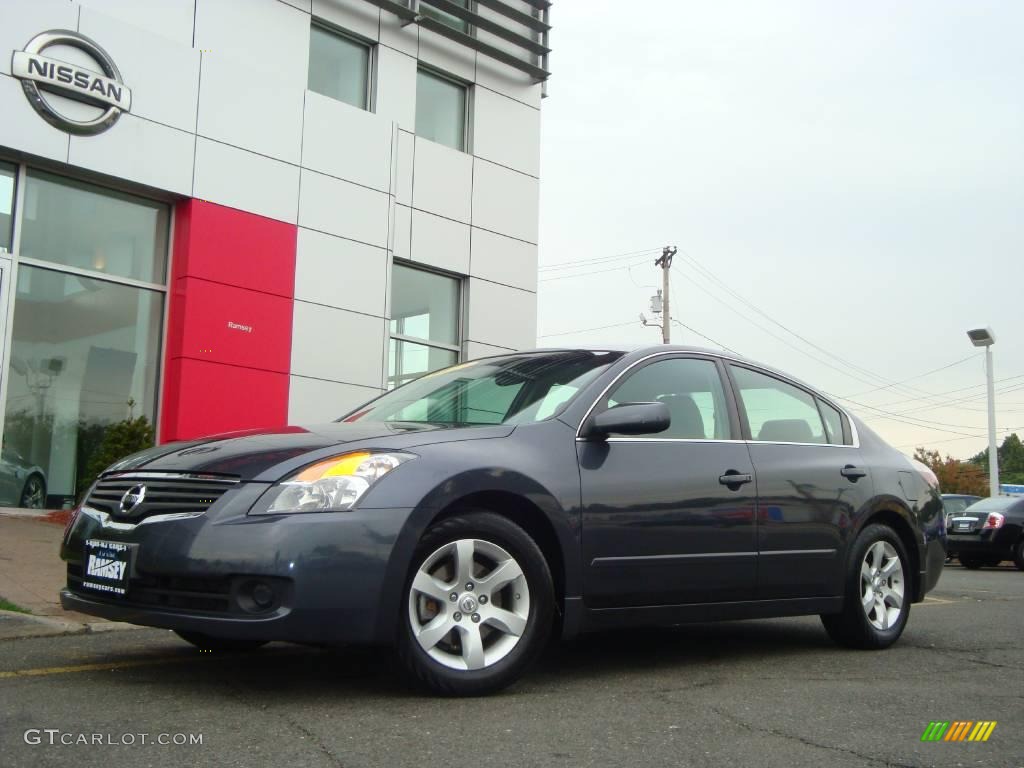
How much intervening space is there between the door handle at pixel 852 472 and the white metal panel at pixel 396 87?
1180cm

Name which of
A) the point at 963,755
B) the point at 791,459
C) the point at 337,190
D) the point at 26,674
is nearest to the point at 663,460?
the point at 791,459

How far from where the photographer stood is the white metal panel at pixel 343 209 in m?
15.0

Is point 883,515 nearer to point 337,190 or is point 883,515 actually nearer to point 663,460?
point 663,460

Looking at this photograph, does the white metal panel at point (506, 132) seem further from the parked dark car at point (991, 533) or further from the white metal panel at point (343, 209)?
the parked dark car at point (991, 533)

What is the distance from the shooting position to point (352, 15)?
16047 mm

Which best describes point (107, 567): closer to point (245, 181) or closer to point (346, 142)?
point (245, 181)

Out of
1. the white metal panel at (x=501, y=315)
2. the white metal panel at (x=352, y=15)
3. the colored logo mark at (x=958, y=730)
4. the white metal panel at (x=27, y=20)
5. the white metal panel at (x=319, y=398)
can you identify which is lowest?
the colored logo mark at (x=958, y=730)

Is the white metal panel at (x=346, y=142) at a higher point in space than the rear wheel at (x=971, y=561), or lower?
higher

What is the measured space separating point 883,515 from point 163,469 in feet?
13.2

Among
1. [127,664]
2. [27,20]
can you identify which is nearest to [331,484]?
[127,664]

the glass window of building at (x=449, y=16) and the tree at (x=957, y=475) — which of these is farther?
the tree at (x=957, y=475)

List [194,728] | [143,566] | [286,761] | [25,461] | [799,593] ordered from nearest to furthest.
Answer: [286,761] → [194,728] → [143,566] → [799,593] → [25,461]

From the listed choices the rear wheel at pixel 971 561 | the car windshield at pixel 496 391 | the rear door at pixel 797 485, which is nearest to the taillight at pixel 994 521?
the rear wheel at pixel 971 561

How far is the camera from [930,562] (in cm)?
646
